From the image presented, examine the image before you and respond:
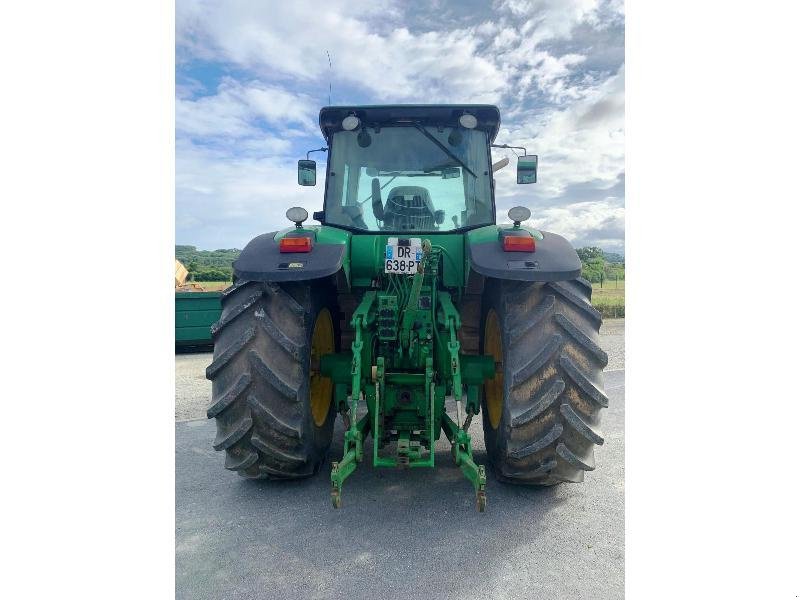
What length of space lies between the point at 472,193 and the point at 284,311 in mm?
1646

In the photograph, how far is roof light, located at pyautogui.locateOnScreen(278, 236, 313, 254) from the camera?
263cm

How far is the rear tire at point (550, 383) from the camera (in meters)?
2.49

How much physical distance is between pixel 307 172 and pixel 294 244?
143 cm

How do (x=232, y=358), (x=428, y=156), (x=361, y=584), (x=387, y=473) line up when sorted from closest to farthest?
(x=361, y=584), (x=232, y=358), (x=387, y=473), (x=428, y=156)

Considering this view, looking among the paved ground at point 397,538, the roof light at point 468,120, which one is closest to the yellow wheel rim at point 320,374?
the paved ground at point 397,538

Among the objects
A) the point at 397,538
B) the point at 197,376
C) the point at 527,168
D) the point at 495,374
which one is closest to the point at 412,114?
the point at 527,168

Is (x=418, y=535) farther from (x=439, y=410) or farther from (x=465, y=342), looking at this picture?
(x=465, y=342)

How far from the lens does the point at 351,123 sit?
344cm

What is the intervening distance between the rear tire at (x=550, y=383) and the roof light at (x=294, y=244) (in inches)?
43.8

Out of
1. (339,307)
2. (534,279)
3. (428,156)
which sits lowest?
(339,307)

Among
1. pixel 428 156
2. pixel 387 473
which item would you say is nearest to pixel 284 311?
pixel 387 473

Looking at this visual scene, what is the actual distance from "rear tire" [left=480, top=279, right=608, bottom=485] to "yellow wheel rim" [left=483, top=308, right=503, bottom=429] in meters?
0.47

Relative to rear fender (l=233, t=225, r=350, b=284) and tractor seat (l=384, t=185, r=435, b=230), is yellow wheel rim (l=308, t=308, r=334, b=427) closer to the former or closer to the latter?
rear fender (l=233, t=225, r=350, b=284)

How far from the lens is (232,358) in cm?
263
